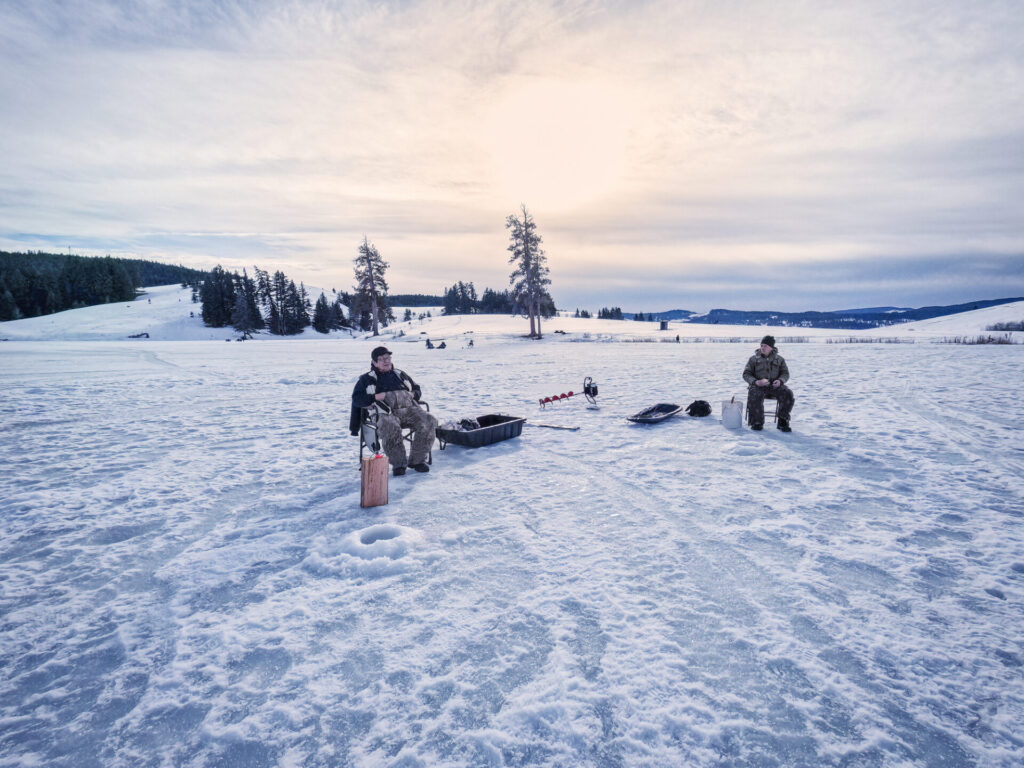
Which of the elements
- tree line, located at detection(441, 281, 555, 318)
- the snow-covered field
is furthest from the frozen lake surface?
tree line, located at detection(441, 281, 555, 318)

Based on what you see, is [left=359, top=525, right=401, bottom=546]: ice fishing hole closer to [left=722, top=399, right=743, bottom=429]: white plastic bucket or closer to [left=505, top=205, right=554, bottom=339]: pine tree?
[left=722, top=399, right=743, bottom=429]: white plastic bucket

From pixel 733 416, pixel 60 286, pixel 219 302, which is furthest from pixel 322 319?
pixel 733 416

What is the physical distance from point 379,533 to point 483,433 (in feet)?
11.0

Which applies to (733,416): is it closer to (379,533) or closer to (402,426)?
(402,426)

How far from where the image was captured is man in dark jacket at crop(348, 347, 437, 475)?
243 inches

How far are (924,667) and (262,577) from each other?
192 inches

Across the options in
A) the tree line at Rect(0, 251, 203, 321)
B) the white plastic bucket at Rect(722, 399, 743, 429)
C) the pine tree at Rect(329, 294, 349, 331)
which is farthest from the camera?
the tree line at Rect(0, 251, 203, 321)

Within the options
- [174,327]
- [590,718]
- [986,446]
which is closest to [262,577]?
[590,718]

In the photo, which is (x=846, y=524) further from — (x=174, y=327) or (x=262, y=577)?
(x=174, y=327)

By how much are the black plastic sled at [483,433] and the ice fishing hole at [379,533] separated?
3023 millimetres

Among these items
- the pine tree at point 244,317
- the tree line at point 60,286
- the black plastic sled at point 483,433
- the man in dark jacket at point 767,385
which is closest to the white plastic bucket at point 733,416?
the man in dark jacket at point 767,385

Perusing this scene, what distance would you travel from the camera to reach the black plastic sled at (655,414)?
9.39 meters

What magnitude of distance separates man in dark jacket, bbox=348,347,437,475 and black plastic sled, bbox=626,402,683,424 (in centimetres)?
457

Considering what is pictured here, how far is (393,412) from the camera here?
6.58 meters
